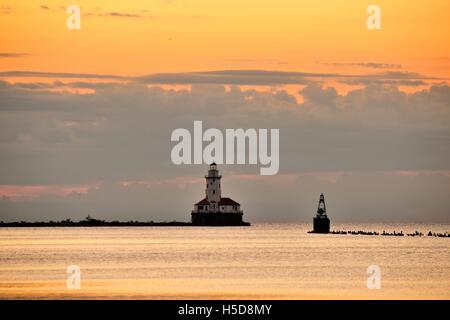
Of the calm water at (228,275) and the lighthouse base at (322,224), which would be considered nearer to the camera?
the calm water at (228,275)

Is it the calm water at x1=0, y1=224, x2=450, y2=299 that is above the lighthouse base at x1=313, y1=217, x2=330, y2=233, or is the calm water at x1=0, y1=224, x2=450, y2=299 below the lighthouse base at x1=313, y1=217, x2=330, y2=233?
below

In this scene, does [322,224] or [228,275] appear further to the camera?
[322,224]

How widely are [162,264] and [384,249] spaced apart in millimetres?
39572

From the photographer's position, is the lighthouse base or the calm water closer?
the calm water

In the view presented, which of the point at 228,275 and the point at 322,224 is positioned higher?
the point at 322,224

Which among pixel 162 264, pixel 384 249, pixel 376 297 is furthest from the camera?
pixel 384 249

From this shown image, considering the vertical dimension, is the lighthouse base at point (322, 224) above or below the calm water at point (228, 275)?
above
